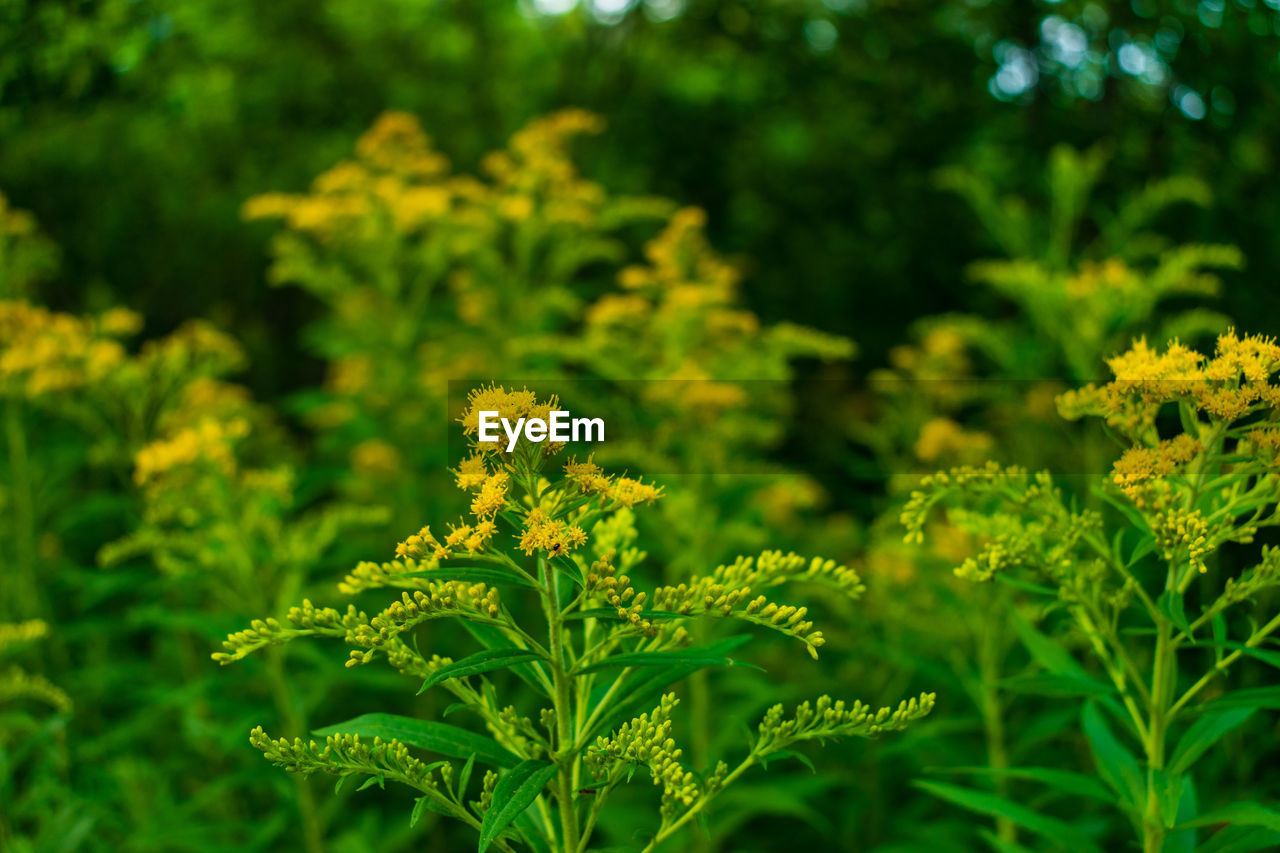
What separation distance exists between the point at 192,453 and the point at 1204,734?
2.50 metres

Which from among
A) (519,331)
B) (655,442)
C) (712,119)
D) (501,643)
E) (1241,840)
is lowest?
(1241,840)

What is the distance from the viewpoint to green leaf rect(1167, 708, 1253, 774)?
162 cm

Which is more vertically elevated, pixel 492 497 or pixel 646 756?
pixel 492 497

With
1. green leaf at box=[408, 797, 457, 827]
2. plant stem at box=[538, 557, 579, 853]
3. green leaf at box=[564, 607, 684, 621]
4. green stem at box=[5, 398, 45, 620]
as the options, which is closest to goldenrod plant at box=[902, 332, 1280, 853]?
A: green leaf at box=[564, 607, 684, 621]

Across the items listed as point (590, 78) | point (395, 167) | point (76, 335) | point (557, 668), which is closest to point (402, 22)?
point (590, 78)

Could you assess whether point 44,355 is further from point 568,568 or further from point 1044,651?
point 1044,651

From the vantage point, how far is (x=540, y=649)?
1372 millimetres

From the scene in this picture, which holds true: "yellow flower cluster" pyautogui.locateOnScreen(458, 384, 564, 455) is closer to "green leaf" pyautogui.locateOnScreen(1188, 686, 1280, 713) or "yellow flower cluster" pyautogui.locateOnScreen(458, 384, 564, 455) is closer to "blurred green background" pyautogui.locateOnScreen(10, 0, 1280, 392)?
"green leaf" pyautogui.locateOnScreen(1188, 686, 1280, 713)

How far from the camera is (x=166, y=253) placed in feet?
22.9

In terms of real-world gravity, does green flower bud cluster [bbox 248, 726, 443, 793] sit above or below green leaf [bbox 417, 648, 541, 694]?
below

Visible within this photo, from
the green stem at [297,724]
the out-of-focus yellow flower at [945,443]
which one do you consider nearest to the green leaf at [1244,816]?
the out-of-focus yellow flower at [945,443]

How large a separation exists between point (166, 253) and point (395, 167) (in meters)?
3.48

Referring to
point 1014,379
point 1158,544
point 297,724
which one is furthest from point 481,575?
point 1014,379

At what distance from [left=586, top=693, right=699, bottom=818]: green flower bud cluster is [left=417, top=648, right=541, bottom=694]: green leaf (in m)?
0.16
